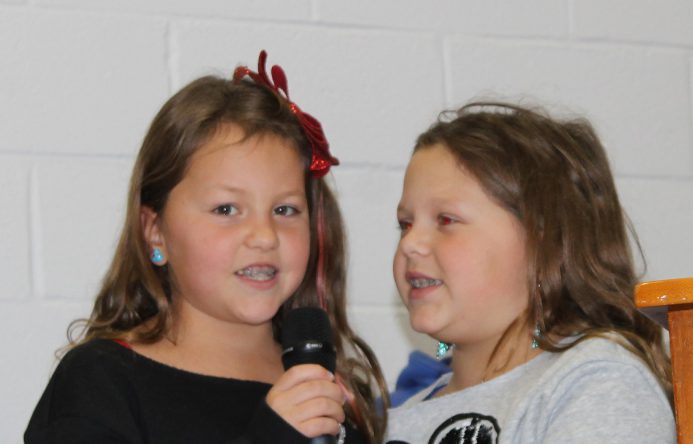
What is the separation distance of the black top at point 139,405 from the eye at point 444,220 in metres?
0.33

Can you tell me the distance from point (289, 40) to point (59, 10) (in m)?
0.38

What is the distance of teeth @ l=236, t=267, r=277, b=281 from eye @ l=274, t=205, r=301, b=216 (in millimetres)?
79

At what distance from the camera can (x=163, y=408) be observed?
1544 mm

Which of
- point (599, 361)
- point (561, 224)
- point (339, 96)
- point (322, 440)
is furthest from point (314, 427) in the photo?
point (339, 96)

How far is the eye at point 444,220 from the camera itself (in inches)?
65.0

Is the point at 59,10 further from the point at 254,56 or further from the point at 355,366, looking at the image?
the point at 355,366

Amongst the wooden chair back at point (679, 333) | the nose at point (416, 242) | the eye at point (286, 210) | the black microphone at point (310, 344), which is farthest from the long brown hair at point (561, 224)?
the wooden chair back at point (679, 333)

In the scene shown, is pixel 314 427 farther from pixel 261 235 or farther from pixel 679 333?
pixel 679 333

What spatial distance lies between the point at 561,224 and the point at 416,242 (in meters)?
0.20

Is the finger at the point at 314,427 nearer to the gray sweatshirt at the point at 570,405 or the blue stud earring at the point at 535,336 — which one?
the gray sweatshirt at the point at 570,405

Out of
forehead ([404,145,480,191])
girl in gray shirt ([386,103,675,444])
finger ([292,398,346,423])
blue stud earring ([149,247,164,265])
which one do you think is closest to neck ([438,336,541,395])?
girl in gray shirt ([386,103,675,444])

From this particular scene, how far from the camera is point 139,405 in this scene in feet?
5.04

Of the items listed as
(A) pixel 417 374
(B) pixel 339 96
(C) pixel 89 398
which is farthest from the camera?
(B) pixel 339 96

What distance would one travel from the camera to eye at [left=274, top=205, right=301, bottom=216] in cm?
164
